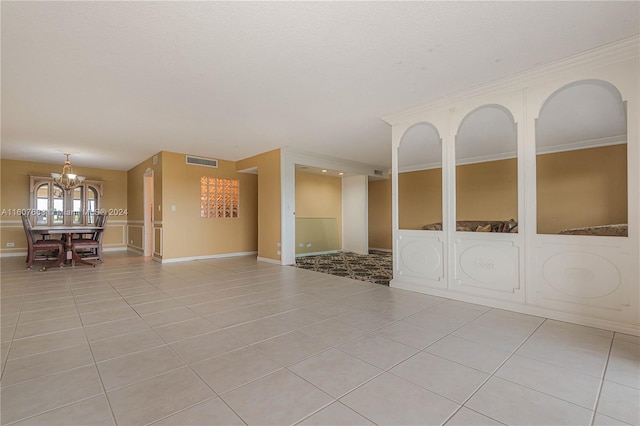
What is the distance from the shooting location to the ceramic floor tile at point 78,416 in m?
1.40

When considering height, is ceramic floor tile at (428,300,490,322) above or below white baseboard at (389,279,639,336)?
below

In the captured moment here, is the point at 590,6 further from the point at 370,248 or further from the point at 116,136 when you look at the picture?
the point at 370,248

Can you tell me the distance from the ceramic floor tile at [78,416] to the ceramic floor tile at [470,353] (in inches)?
80.8

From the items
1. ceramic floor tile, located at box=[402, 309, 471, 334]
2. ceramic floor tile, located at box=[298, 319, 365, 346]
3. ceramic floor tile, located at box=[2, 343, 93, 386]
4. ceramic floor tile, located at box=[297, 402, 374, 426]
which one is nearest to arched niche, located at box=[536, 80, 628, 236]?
ceramic floor tile, located at box=[402, 309, 471, 334]

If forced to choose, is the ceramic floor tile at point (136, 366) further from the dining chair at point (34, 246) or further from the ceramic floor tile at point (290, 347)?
the dining chair at point (34, 246)

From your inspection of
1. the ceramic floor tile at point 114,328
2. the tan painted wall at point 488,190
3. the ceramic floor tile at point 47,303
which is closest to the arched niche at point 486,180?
the tan painted wall at point 488,190

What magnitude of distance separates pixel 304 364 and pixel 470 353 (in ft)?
4.08

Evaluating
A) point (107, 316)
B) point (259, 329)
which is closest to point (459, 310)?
point (259, 329)

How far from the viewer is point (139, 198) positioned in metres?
8.41

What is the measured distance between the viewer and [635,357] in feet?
6.89

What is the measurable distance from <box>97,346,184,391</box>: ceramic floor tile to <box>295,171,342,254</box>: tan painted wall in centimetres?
597

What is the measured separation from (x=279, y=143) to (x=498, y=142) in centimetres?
430

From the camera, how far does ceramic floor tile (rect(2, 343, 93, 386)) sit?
1.84m

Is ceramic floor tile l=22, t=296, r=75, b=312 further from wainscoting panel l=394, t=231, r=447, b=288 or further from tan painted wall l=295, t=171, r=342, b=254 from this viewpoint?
tan painted wall l=295, t=171, r=342, b=254
